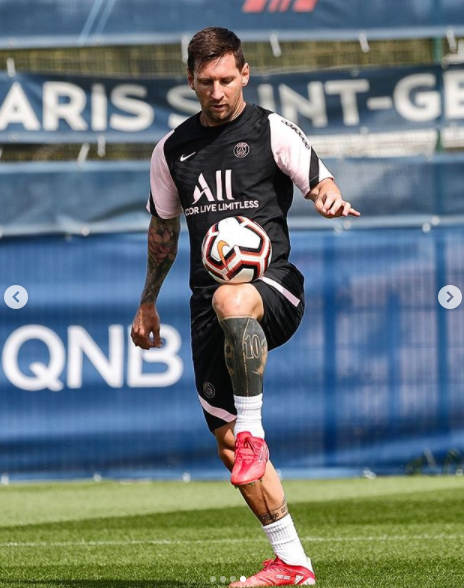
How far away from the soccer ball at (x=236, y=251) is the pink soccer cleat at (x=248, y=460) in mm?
653

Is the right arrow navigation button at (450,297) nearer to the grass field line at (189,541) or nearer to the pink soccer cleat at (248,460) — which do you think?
the grass field line at (189,541)

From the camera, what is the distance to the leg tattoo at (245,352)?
492 cm

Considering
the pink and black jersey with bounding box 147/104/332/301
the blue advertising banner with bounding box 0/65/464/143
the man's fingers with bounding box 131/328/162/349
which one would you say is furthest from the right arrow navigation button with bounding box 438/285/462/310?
the pink and black jersey with bounding box 147/104/332/301

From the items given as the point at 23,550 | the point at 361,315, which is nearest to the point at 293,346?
the point at 361,315

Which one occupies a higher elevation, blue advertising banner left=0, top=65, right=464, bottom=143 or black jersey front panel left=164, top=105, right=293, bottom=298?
blue advertising banner left=0, top=65, right=464, bottom=143

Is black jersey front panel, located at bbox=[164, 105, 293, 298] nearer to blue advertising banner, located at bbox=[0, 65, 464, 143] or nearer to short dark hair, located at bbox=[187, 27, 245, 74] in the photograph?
short dark hair, located at bbox=[187, 27, 245, 74]

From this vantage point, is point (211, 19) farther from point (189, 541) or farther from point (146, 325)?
point (146, 325)

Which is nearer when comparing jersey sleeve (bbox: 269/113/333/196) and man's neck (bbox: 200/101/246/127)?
jersey sleeve (bbox: 269/113/333/196)

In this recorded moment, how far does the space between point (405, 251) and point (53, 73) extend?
3.24 meters

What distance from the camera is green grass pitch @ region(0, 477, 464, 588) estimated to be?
19.1ft

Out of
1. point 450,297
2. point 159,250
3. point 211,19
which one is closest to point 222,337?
point 159,250

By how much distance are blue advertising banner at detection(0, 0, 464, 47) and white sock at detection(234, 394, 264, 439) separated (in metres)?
6.62

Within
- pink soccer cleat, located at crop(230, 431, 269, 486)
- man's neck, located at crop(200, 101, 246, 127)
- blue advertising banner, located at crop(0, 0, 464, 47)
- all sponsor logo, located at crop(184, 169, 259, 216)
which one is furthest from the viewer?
blue advertising banner, located at crop(0, 0, 464, 47)

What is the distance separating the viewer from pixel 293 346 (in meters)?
10.7
